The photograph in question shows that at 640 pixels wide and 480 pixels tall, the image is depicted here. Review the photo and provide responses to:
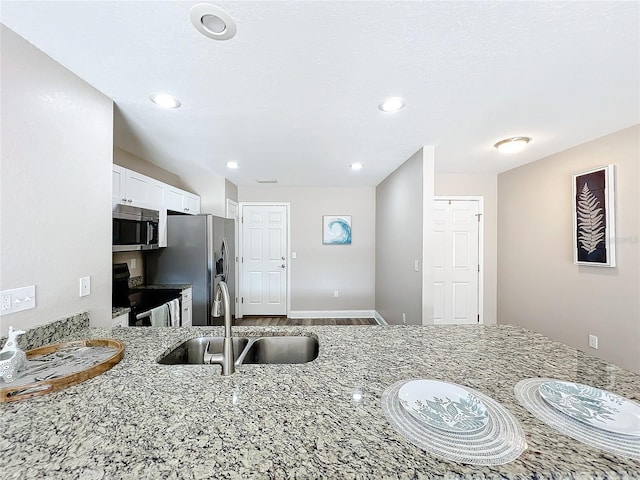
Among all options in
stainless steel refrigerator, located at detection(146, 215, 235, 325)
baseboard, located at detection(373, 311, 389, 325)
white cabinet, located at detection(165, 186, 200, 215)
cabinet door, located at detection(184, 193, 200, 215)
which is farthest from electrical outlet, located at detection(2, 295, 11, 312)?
baseboard, located at detection(373, 311, 389, 325)

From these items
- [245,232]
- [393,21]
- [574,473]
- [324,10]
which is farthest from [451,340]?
[245,232]

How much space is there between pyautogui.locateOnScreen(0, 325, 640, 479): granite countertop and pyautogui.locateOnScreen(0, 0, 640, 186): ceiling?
57.2 inches

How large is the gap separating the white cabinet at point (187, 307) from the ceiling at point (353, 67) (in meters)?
1.57

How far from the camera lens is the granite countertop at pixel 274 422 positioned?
561mm

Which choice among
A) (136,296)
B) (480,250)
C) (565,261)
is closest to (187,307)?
(136,296)

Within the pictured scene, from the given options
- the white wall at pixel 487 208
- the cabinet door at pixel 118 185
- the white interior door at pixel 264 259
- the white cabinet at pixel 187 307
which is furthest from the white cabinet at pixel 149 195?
the white wall at pixel 487 208

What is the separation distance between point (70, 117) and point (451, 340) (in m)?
2.39

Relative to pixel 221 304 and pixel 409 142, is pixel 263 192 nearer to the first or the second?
pixel 409 142

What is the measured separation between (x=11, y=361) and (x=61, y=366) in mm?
140

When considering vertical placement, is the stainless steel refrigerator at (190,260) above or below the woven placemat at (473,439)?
above

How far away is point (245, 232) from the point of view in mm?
4590

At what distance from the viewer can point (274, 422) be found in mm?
707

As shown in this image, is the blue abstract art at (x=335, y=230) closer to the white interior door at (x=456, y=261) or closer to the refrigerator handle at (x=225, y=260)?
the white interior door at (x=456, y=261)

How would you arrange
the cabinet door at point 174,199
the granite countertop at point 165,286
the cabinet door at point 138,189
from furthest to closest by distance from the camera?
the cabinet door at point 174,199 < the granite countertop at point 165,286 < the cabinet door at point 138,189
